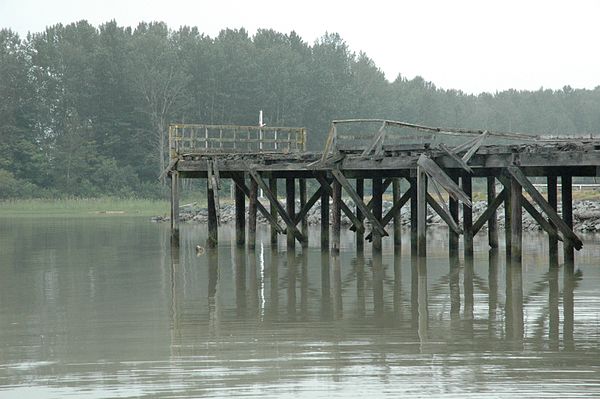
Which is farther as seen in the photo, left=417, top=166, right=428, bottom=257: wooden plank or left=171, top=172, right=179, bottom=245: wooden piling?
left=171, top=172, right=179, bottom=245: wooden piling

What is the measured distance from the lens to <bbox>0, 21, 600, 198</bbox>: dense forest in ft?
270

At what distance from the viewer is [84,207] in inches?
2803

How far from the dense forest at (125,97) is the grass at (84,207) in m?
4.38

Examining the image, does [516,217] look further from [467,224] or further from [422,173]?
[467,224]

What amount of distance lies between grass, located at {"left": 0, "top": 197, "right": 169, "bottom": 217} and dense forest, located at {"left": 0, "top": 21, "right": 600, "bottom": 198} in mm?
4379

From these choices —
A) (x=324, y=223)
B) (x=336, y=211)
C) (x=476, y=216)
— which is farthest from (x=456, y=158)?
(x=476, y=216)

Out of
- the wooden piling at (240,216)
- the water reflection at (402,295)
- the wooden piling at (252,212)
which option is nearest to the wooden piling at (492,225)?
the water reflection at (402,295)

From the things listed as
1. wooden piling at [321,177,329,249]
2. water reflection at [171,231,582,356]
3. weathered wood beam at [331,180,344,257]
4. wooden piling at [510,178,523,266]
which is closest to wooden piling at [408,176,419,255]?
water reflection at [171,231,582,356]

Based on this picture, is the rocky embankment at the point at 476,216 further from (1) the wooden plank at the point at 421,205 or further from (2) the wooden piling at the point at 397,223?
(1) the wooden plank at the point at 421,205

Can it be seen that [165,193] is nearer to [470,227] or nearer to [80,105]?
[80,105]

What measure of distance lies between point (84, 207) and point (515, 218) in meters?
50.6

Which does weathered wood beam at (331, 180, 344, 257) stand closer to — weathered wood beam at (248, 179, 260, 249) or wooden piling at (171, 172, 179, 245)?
weathered wood beam at (248, 179, 260, 249)

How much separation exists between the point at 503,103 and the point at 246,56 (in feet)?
287

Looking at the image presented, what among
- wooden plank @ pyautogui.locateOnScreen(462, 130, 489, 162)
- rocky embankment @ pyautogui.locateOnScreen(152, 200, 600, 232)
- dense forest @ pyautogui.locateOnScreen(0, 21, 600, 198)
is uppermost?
dense forest @ pyautogui.locateOnScreen(0, 21, 600, 198)
